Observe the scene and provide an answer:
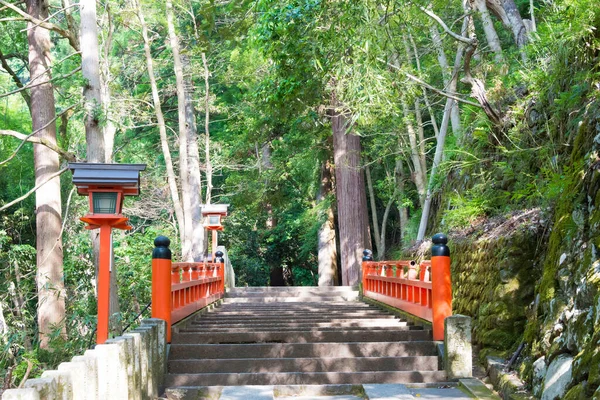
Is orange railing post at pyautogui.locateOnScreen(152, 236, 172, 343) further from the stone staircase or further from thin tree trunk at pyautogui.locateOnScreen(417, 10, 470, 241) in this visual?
thin tree trunk at pyautogui.locateOnScreen(417, 10, 470, 241)

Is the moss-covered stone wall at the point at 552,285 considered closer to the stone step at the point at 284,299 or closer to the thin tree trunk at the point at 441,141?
the thin tree trunk at the point at 441,141

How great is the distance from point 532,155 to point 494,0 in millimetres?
3476

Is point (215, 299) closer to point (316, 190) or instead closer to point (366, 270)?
point (366, 270)

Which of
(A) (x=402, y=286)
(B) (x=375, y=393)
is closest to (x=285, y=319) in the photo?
(A) (x=402, y=286)

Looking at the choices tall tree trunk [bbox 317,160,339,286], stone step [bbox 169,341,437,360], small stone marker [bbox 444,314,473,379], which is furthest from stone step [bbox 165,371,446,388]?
tall tree trunk [bbox 317,160,339,286]

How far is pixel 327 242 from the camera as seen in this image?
76.5 feet

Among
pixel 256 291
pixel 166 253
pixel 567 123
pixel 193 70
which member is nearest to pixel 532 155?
pixel 567 123

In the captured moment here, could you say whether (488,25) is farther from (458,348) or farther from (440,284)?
(458,348)

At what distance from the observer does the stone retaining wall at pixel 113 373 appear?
3.00m

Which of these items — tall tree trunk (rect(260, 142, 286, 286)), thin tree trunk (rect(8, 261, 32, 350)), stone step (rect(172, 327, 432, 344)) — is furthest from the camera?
tall tree trunk (rect(260, 142, 286, 286))

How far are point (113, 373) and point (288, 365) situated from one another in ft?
9.30

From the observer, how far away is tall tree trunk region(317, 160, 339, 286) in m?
23.0

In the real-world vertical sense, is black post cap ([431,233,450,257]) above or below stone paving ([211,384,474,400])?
above

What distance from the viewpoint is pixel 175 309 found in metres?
8.02
